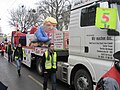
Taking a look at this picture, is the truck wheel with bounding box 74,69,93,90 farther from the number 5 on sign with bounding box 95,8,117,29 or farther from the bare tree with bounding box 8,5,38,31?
the bare tree with bounding box 8,5,38,31

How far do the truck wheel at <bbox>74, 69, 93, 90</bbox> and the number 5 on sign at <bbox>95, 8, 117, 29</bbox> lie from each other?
1.64 meters

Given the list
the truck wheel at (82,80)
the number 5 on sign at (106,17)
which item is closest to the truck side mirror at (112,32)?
the number 5 on sign at (106,17)

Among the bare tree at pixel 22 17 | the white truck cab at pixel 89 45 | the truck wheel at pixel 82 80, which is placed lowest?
the truck wheel at pixel 82 80

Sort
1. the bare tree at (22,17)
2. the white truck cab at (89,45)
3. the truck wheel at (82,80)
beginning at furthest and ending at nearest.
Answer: the bare tree at (22,17) < the truck wheel at (82,80) < the white truck cab at (89,45)

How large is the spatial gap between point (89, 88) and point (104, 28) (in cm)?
173

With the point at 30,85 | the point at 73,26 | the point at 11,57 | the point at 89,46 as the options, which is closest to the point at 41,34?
the point at 30,85

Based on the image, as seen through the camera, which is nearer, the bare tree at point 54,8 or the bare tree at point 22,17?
the bare tree at point 54,8

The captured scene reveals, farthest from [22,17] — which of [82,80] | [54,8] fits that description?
[82,80]

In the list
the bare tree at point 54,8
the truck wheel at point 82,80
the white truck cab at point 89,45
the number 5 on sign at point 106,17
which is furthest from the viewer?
the bare tree at point 54,8

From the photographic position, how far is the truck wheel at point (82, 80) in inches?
253

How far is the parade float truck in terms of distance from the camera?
17.6 feet

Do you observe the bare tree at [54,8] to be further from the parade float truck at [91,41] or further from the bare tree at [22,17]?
the parade float truck at [91,41]

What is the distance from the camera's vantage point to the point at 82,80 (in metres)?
6.67

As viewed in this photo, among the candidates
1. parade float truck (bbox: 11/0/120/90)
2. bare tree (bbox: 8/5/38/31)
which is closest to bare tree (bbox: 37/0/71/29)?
bare tree (bbox: 8/5/38/31)
